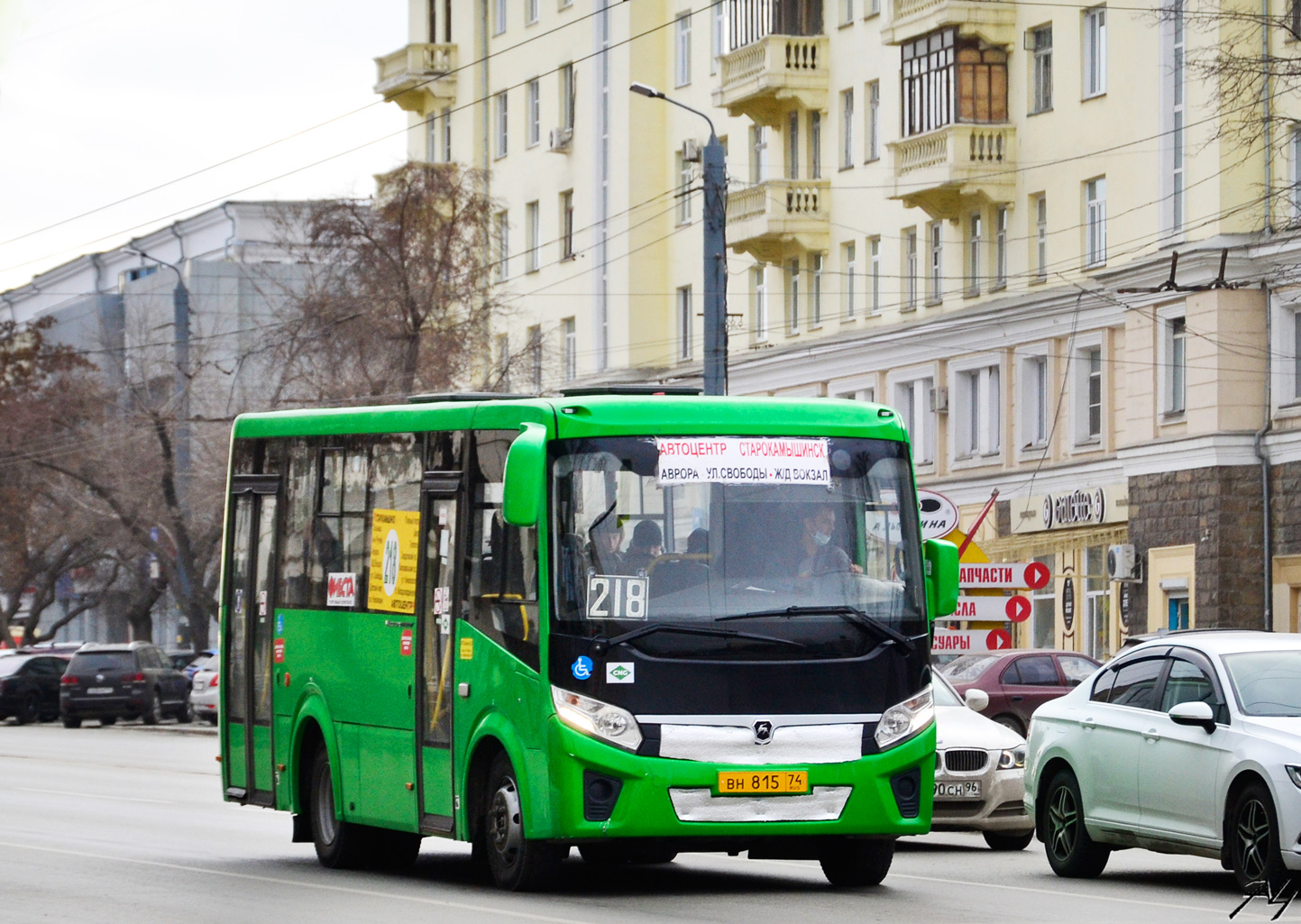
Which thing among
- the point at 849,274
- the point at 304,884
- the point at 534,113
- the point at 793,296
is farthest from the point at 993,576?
the point at 534,113

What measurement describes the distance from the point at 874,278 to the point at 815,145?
3703mm

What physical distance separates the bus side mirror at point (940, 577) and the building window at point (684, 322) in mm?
43829

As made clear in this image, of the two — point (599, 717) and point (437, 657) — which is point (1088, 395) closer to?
point (437, 657)

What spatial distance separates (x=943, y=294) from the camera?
164 ft

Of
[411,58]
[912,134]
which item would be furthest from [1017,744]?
[411,58]

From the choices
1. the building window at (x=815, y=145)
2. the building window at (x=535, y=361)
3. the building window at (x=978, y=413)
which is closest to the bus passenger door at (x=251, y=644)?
the building window at (x=978, y=413)

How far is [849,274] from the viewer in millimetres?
53469

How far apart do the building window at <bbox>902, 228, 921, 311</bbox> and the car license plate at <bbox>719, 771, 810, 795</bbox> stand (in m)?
37.3

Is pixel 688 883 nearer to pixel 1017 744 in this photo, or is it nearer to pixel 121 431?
pixel 1017 744

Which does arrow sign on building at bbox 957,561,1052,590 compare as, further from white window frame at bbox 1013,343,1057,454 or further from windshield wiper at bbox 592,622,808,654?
white window frame at bbox 1013,343,1057,454

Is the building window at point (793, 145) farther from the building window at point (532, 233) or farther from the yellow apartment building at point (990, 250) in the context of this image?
the building window at point (532, 233)

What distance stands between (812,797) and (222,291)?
259 ft

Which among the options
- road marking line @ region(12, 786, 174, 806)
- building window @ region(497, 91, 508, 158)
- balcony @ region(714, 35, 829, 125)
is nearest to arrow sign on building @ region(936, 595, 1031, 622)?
road marking line @ region(12, 786, 174, 806)

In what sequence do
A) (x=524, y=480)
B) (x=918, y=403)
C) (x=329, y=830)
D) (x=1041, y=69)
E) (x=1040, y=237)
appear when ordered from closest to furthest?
(x=524, y=480), (x=329, y=830), (x=1040, y=237), (x=1041, y=69), (x=918, y=403)
